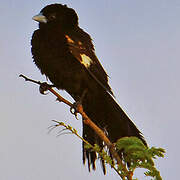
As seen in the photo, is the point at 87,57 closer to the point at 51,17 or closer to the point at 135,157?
the point at 51,17

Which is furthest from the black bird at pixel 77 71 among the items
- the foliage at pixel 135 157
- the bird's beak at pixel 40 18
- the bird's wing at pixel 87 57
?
the foliage at pixel 135 157

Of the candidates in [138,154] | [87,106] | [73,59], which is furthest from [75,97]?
[138,154]

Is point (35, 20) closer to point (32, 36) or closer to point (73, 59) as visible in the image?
point (32, 36)

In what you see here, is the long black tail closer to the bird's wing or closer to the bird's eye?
the bird's wing

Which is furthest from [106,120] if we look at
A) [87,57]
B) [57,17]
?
[57,17]

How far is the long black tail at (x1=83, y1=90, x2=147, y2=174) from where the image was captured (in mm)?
4059

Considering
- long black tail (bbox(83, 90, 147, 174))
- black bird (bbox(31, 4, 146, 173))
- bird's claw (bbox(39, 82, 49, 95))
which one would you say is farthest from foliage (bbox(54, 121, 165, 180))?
bird's claw (bbox(39, 82, 49, 95))

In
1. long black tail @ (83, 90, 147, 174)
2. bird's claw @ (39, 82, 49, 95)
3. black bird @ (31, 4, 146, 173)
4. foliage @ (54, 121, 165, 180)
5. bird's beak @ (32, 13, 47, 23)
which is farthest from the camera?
bird's beak @ (32, 13, 47, 23)

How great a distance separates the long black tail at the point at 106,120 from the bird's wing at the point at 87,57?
6.9 inches

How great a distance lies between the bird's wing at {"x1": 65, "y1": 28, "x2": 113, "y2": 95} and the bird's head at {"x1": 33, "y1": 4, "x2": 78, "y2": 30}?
9.0 inches

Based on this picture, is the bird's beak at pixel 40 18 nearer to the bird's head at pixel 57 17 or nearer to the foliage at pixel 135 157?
the bird's head at pixel 57 17

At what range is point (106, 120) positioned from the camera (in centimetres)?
446

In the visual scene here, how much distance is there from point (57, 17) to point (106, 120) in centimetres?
169

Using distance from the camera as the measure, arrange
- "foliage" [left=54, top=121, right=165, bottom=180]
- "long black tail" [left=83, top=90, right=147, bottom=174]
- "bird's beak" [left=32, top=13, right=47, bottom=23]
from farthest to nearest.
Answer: "bird's beak" [left=32, top=13, right=47, bottom=23]
"long black tail" [left=83, top=90, right=147, bottom=174]
"foliage" [left=54, top=121, right=165, bottom=180]
